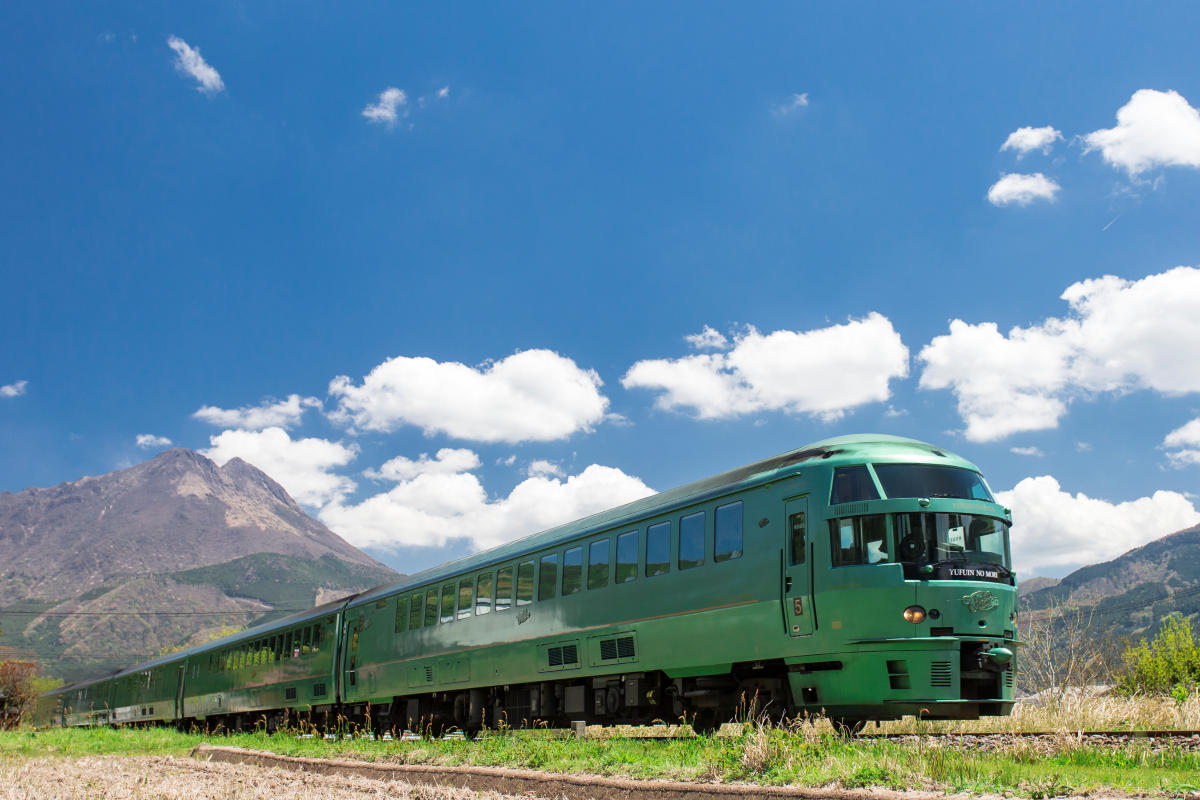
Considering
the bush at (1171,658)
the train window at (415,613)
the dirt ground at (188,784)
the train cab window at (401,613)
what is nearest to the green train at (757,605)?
the train window at (415,613)

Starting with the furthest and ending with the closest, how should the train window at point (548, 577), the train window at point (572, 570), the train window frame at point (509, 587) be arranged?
the train window frame at point (509, 587) < the train window at point (548, 577) < the train window at point (572, 570)

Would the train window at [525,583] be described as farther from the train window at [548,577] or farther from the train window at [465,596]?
the train window at [465,596]

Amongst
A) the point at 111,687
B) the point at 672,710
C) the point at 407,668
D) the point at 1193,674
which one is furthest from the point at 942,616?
the point at 1193,674

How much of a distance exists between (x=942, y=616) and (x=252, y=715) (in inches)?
984

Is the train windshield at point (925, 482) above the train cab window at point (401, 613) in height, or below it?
above

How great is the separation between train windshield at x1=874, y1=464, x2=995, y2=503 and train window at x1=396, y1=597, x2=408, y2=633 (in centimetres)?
1224

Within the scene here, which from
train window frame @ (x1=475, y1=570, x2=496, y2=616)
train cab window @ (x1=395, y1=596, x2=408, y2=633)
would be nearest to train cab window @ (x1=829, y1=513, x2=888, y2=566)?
train window frame @ (x1=475, y1=570, x2=496, y2=616)

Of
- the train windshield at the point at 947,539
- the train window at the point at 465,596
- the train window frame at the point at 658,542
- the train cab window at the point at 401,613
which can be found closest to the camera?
the train windshield at the point at 947,539

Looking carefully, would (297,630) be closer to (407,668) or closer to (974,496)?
(407,668)

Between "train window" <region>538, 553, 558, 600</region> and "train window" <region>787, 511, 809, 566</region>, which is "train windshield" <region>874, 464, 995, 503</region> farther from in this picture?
"train window" <region>538, 553, 558, 600</region>

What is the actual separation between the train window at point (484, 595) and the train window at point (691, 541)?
215 inches

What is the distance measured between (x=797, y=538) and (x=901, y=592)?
1345mm

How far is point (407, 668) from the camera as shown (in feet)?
62.4

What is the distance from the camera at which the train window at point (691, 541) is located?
474 inches
